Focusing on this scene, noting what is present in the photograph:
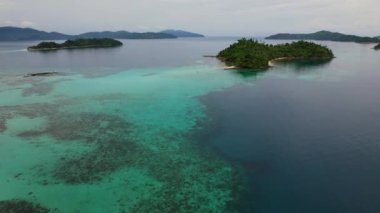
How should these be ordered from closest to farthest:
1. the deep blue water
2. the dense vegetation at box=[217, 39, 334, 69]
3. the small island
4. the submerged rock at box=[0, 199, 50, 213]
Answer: the submerged rock at box=[0, 199, 50, 213]
the deep blue water
the dense vegetation at box=[217, 39, 334, 69]
the small island

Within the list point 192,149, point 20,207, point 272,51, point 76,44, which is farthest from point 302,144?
point 76,44

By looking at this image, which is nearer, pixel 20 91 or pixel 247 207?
pixel 247 207

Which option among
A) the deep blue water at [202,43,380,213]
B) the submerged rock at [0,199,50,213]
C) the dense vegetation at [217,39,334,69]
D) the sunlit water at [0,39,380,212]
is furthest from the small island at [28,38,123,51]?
the submerged rock at [0,199,50,213]

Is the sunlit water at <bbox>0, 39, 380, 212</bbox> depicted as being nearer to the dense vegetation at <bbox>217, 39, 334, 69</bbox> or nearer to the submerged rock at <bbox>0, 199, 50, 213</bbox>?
the submerged rock at <bbox>0, 199, 50, 213</bbox>

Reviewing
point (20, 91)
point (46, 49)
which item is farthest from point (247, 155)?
point (46, 49)

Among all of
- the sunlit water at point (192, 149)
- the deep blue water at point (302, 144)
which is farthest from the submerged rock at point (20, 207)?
the deep blue water at point (302, 144)

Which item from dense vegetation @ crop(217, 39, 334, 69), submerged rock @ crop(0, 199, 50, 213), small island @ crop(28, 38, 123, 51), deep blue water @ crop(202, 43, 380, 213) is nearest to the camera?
submerged rock @ crop(0, 199, 50, 213)

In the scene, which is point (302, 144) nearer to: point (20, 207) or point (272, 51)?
point (20, 207)

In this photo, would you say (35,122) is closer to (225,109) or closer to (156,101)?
(156,101)
